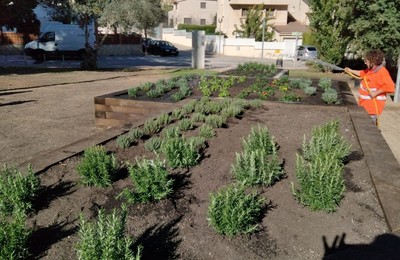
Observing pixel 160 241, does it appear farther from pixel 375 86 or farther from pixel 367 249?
pixel 375 86

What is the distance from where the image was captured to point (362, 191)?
13.5 ft

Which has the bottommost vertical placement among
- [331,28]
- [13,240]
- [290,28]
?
[13,240]

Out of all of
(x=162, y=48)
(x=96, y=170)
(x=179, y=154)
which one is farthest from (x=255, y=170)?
(x=162, y=48)

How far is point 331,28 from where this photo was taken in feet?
84.0

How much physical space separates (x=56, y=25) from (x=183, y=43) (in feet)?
95.4

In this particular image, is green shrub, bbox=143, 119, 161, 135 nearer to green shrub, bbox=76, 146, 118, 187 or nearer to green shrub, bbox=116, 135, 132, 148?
green shrub, bbox=116, 135, 132, 148

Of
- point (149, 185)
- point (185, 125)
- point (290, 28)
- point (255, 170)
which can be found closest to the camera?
point (149, 185)

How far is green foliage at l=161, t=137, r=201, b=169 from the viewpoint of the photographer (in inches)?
180

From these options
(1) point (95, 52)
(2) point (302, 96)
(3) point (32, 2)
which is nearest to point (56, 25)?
(3) point (32, 2)

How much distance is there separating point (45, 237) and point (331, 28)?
84.4 feet

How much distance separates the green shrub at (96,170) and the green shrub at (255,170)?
1.40 meters

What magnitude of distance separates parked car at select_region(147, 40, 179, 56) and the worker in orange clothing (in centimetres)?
3466

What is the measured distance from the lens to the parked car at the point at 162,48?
40.7m

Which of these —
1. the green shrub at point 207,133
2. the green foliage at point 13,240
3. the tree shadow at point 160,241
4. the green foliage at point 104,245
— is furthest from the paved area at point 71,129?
the green foliage at point 104,245
